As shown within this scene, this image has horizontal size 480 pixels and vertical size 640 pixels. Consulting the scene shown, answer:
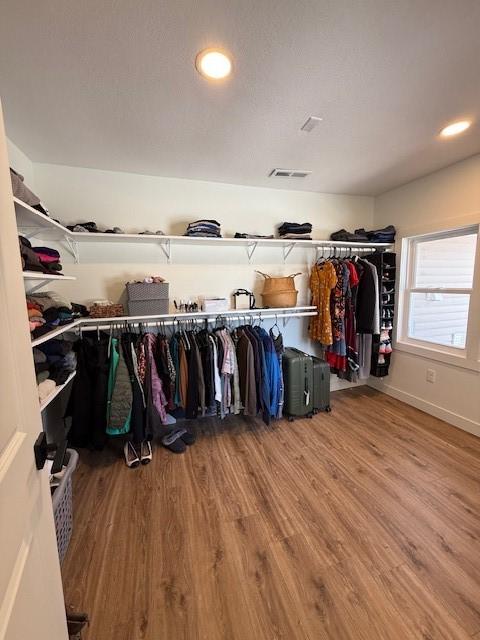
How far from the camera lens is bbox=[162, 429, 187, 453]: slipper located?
2273mm

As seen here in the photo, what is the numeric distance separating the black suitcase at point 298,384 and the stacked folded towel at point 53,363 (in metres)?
1.88

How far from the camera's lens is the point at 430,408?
2.78m

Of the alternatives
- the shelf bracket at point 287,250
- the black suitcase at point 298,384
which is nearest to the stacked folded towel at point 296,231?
the shelf bracket at point 287,250

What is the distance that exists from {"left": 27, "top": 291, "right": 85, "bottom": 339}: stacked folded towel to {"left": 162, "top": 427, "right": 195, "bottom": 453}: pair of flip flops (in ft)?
4.23

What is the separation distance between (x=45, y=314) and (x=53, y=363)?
0.31 metres

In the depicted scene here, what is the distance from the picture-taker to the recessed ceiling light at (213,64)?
1.22 metres

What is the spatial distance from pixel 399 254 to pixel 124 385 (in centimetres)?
315

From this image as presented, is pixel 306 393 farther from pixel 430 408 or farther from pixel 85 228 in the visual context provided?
pixel 85 228

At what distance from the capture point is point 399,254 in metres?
3.05

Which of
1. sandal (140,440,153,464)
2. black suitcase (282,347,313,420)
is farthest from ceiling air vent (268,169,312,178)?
sandal (140,440,153,464)

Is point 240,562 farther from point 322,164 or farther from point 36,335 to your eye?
point 322,164

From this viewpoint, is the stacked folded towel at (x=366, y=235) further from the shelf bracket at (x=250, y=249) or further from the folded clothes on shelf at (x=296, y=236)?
the shelf bracket at (x=250, y=249)

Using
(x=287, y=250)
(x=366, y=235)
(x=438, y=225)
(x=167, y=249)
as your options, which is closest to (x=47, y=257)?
(x=167, y=249)

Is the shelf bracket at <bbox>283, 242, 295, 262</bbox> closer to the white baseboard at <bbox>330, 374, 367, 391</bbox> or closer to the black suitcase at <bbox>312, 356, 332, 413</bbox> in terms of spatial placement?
the black suitcase at <bbox>312, 356, 332, 413</bbox>
